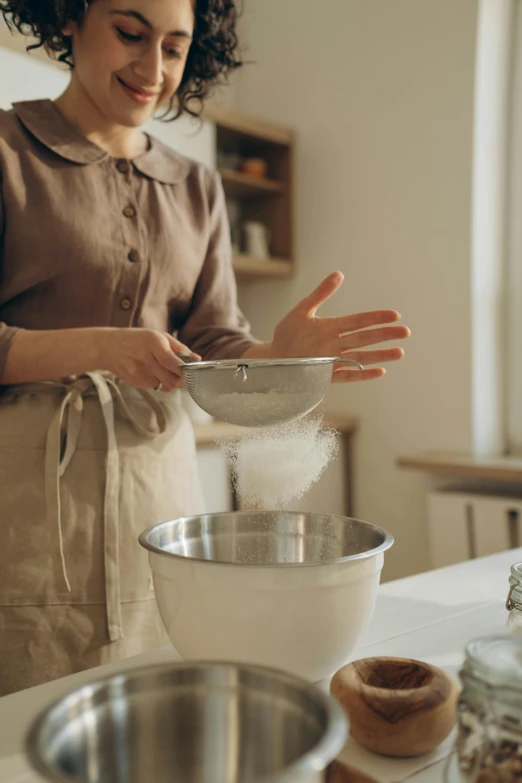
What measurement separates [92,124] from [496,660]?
0.98 metres

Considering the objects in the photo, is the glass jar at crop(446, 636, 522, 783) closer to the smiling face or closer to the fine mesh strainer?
the fine mesh strainer

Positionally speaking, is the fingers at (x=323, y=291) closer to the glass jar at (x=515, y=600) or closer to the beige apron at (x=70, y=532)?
the beige apron at (x=70, y=532)

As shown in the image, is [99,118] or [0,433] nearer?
[0,433]

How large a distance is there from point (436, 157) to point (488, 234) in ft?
0.95

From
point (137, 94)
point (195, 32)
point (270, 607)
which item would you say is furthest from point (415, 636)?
point (195, 32)

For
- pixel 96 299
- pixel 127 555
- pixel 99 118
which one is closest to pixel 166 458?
pixel 127 555

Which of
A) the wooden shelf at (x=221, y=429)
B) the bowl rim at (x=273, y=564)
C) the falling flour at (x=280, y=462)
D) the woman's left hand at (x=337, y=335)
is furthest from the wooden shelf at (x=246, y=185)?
the bowl rim at (x=273, y=564)

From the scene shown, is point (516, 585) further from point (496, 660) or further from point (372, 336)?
point (372, 336)

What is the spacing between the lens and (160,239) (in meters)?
1.20

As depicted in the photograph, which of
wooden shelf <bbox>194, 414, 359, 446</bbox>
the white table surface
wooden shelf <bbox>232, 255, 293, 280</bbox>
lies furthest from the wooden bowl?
wooden shelf <bbox>232, 255, 293, 280</bbox>

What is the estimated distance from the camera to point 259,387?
0.84 meters

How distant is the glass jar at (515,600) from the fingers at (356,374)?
0.36 metres

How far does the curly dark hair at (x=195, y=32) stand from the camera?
1076 mm

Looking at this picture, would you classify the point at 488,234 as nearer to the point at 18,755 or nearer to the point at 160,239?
the point at 160,239
